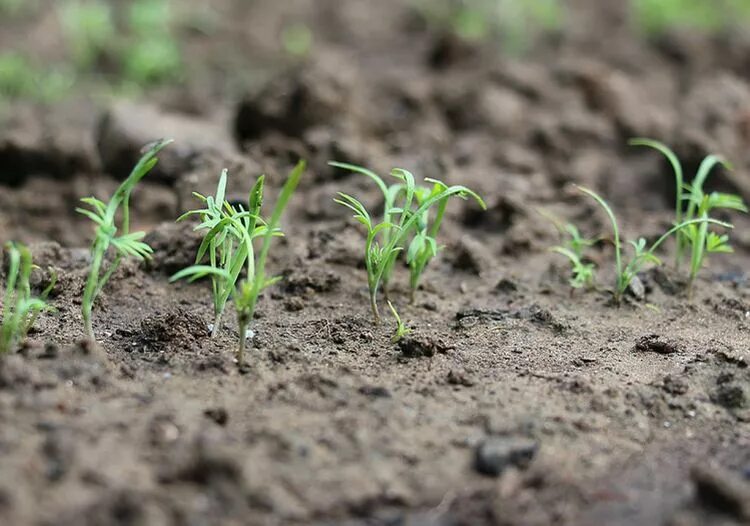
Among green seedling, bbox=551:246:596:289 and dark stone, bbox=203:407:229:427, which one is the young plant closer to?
green seedling, bbox=551:246:596:289

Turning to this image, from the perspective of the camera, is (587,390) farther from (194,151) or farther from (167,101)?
(167,101)

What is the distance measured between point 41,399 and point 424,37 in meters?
4.39

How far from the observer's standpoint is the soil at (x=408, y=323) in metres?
1.97

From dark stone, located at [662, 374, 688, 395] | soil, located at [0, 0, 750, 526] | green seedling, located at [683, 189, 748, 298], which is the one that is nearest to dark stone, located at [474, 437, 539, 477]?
soil, located at [0, 0, 750, 526]

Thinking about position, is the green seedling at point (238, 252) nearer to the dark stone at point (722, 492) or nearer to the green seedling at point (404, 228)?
the green seedling at point (404, 228)

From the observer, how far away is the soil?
6.46 feet

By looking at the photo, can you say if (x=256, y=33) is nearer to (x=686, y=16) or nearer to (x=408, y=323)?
(x=686, y=16)

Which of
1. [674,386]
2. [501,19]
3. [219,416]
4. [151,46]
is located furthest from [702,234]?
[151,46]

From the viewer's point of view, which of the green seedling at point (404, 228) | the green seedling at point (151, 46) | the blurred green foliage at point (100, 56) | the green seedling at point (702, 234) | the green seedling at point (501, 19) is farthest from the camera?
the green seedling at point (501, 19)

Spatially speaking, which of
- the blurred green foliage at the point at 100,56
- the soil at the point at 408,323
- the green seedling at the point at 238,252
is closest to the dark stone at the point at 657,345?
the soil at the point at 408,323

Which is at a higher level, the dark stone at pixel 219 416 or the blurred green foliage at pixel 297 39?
the blurred green foliage at pixel 297 39

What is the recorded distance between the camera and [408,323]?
291 centimetres

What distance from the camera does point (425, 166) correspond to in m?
4.01

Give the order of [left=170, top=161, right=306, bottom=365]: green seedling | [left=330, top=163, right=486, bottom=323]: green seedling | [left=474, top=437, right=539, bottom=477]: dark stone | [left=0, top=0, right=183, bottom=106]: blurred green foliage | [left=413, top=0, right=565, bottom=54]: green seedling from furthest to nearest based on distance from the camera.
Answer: [left=413, top=0, right=565, bottom=54]: green seedling, [left=0, top=0, right=183, bottom=106]: blurred green foliage, [left=330, top=163, right=486, bottom=323]: green seedling, [left=170, top=161, right=306, bottom=365]: green seedling, [left=474, top=437, right=539, bottom=477]: dark stone
